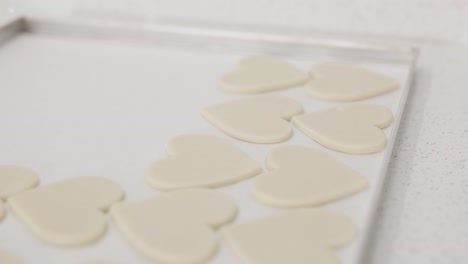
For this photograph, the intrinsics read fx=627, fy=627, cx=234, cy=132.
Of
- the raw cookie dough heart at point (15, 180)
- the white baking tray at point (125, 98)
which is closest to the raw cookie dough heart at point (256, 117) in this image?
the white baking tray at point (125, 98)

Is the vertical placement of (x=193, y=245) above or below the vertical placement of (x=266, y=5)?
below

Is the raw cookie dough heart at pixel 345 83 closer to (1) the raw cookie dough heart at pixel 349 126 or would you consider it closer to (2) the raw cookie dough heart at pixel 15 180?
(1) the raw cookie dough heart at pixel 349 126

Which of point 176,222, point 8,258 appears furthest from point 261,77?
point 8,258

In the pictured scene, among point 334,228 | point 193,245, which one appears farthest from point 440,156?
point 193,245

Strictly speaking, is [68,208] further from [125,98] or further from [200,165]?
[125,98]

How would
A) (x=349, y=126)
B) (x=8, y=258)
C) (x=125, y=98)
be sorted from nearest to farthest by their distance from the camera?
1. (x=8, y=258)
2. (x=349, y=126)
3. (x=125, y=98)

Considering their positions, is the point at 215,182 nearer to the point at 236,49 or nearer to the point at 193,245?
the point at 193,245
